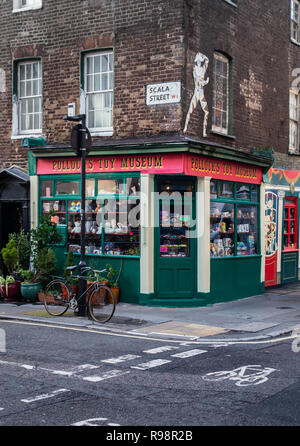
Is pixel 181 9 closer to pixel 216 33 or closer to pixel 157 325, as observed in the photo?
pixel 216 33

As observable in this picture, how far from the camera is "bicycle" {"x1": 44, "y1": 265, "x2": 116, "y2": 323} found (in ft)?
37.6

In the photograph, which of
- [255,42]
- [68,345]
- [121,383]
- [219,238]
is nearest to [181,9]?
[255,42]

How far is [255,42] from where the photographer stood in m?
16.3

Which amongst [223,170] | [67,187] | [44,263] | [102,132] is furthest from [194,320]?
[102,132]

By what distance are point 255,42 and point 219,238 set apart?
19.0 feet

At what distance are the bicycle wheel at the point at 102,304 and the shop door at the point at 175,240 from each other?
4.48 feet

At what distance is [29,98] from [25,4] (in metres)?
2.60

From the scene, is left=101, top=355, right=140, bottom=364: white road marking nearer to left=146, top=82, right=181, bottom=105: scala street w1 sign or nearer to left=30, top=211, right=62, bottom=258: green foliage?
left=30, top=211, right=62, bottom=258: green foliage

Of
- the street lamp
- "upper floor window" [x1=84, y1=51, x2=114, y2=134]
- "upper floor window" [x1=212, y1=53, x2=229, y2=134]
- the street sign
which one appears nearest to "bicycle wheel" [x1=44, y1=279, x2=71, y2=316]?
the street lamp

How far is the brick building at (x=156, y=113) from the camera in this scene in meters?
13.5

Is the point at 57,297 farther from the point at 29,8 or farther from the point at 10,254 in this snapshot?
the point at 29,8

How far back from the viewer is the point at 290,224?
18750 mm

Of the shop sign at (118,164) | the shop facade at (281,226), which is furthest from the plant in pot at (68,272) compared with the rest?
the shop facade at (281,226)
